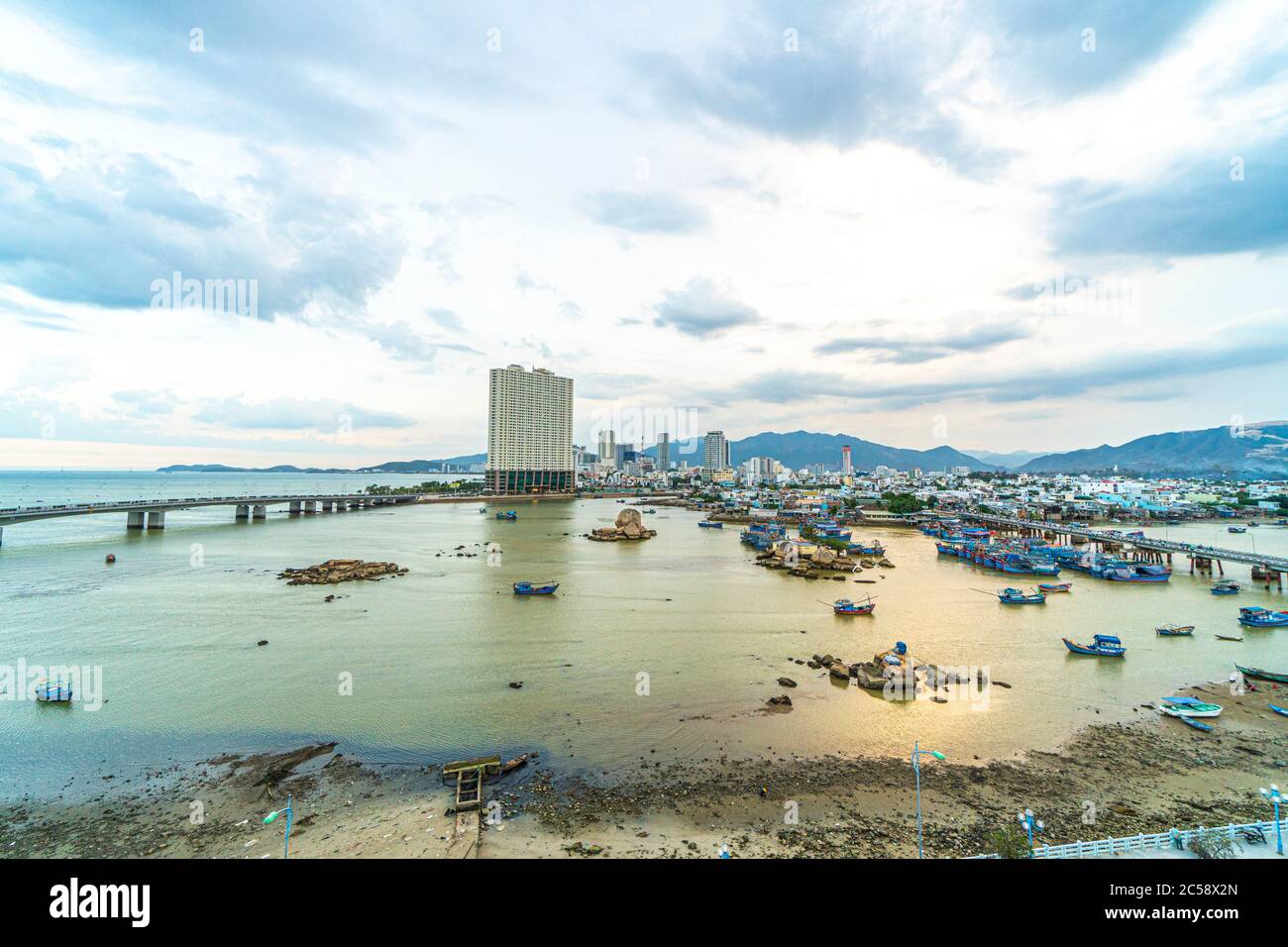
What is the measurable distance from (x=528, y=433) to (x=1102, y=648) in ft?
228

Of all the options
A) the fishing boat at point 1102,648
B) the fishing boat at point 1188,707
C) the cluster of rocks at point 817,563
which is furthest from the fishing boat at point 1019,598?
the fishing boat at point 1188,707

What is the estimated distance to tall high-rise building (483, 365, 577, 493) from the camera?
7456cm

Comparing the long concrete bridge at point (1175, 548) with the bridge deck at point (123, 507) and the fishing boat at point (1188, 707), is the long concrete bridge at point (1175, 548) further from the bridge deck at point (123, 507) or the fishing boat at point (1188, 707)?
the bridge deck at point (123, 507)

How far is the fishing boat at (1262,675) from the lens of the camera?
12.1m

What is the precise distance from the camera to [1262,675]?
12242mm

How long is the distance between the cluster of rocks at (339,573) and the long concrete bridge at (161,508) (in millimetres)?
19228

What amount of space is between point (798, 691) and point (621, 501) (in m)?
70.2

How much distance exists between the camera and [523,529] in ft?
140

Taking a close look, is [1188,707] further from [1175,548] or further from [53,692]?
[1175,548]

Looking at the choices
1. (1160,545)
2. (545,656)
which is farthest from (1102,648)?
(1160,545)
